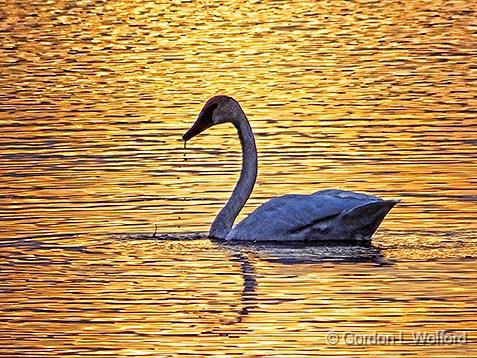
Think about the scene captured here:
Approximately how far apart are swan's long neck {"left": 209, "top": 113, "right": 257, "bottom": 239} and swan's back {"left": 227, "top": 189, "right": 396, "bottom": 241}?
454mm

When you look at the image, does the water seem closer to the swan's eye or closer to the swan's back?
the swan's back

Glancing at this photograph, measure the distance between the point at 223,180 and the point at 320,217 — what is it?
355 centimetres

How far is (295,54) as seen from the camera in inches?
1193

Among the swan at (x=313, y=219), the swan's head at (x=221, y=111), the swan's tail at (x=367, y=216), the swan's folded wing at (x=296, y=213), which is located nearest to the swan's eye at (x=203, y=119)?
the swan's head at (x=221, y=111)

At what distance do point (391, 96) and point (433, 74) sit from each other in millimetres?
2311

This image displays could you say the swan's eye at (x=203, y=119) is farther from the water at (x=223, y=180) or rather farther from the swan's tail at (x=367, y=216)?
the swan's tail at (x=367, y=216)

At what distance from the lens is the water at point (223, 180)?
12.8 meters

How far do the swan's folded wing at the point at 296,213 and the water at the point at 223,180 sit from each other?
0.79 ft

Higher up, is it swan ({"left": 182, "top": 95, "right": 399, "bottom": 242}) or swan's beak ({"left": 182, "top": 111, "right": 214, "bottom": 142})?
swan's beak ({"left": 182, "top": 111, "right": 214, "bottom": 142})

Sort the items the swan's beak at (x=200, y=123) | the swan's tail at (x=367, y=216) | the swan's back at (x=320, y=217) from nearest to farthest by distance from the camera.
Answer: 1. the swan's tail at (x=367, y=216)
2. the swan's back at (x=320, y=217)
3. the swan's beak at (x=200, y=123)

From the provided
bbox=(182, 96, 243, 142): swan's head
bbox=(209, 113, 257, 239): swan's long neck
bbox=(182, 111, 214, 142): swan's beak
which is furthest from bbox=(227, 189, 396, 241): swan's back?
bbox=(182, 111, 214, 142): swan's beak

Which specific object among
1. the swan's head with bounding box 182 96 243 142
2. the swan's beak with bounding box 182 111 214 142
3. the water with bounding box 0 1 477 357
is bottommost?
the water with bounding box 0 1 477 357

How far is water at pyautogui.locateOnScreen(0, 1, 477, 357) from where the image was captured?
1275 centimetres

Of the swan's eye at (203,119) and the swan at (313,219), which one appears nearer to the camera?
the swan at (313,219)
